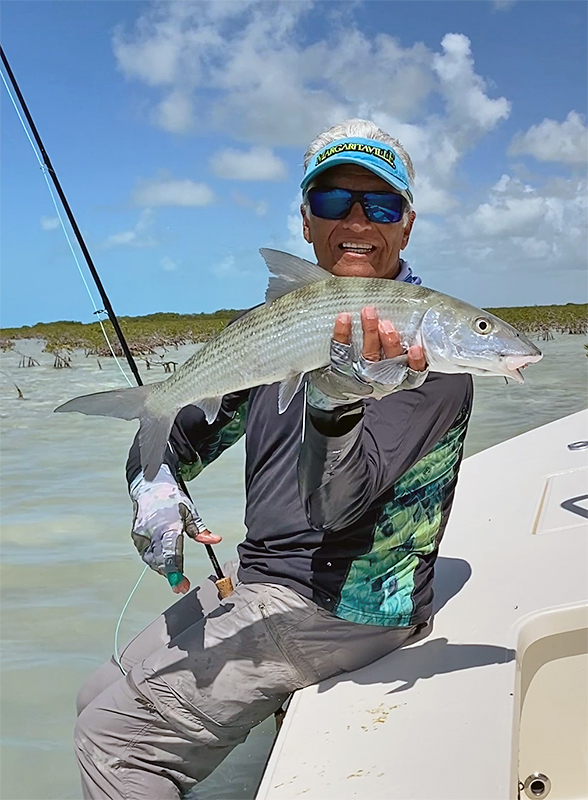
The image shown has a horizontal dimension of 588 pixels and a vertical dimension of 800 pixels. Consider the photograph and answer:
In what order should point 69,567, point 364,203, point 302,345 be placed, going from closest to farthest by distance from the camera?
1. point 302,345
2. point 364,203
3. point 69,567

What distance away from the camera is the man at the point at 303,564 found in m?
2.14

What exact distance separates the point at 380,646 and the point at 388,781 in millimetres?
582

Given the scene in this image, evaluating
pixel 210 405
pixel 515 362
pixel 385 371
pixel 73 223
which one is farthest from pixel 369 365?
pixel 73 223

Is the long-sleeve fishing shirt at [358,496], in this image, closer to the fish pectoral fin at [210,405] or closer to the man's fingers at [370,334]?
the man's fingers at [370,334]

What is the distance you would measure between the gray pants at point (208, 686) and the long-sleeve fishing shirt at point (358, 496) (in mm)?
77

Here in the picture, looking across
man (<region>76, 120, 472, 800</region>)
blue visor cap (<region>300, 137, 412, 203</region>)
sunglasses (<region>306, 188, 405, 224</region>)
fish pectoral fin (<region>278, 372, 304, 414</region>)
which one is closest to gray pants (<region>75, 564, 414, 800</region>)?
man (<region>76, 120, 472, 800</region>)

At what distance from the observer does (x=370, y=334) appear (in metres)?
1.83

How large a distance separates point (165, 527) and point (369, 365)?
0.83 metres

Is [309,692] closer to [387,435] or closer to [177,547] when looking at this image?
[177,547]

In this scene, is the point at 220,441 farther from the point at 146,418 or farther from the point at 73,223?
the point at 73,223

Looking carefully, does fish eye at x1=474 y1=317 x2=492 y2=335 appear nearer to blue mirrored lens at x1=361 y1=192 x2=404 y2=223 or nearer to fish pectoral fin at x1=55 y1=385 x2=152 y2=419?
blue mirrored lens at x1=361 y1=192 x2=404 y2=223

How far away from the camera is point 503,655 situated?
2180 mm

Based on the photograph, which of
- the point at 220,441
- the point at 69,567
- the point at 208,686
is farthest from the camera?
the point at 69,567

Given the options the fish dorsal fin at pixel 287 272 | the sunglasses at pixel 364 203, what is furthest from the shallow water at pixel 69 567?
the sunglasses at pixel 364 203
